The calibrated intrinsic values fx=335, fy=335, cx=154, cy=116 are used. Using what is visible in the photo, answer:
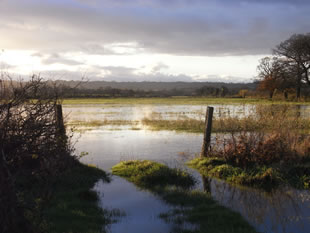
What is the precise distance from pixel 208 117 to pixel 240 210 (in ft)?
19.5

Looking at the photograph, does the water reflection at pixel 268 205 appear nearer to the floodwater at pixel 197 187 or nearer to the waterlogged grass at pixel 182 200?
the floodwater at pixel 197 187

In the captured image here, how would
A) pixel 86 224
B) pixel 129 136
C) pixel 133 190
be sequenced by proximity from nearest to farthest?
pixel 86 224, pixel 133 190, pixel 129 136

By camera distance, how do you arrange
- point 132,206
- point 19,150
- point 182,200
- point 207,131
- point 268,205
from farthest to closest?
point 207,131 → point 182,200 → point 132,206 → point 268,205 → point 19,150

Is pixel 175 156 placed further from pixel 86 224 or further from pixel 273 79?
pixel 273 79

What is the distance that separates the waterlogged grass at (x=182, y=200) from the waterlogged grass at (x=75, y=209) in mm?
1342

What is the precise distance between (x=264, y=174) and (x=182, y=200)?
338cm

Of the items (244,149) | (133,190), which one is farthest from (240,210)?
(244,149)

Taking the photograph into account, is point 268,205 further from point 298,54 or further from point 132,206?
point 298,54

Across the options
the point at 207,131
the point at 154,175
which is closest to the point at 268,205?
the point at 154,175

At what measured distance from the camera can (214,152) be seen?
14.1 m

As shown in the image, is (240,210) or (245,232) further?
(240,210)

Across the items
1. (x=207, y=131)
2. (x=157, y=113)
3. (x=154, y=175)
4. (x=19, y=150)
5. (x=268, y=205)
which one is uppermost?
(x=19, y=150)

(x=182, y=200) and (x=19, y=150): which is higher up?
(x=19, y=150)

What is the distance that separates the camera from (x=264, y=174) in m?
11.1
